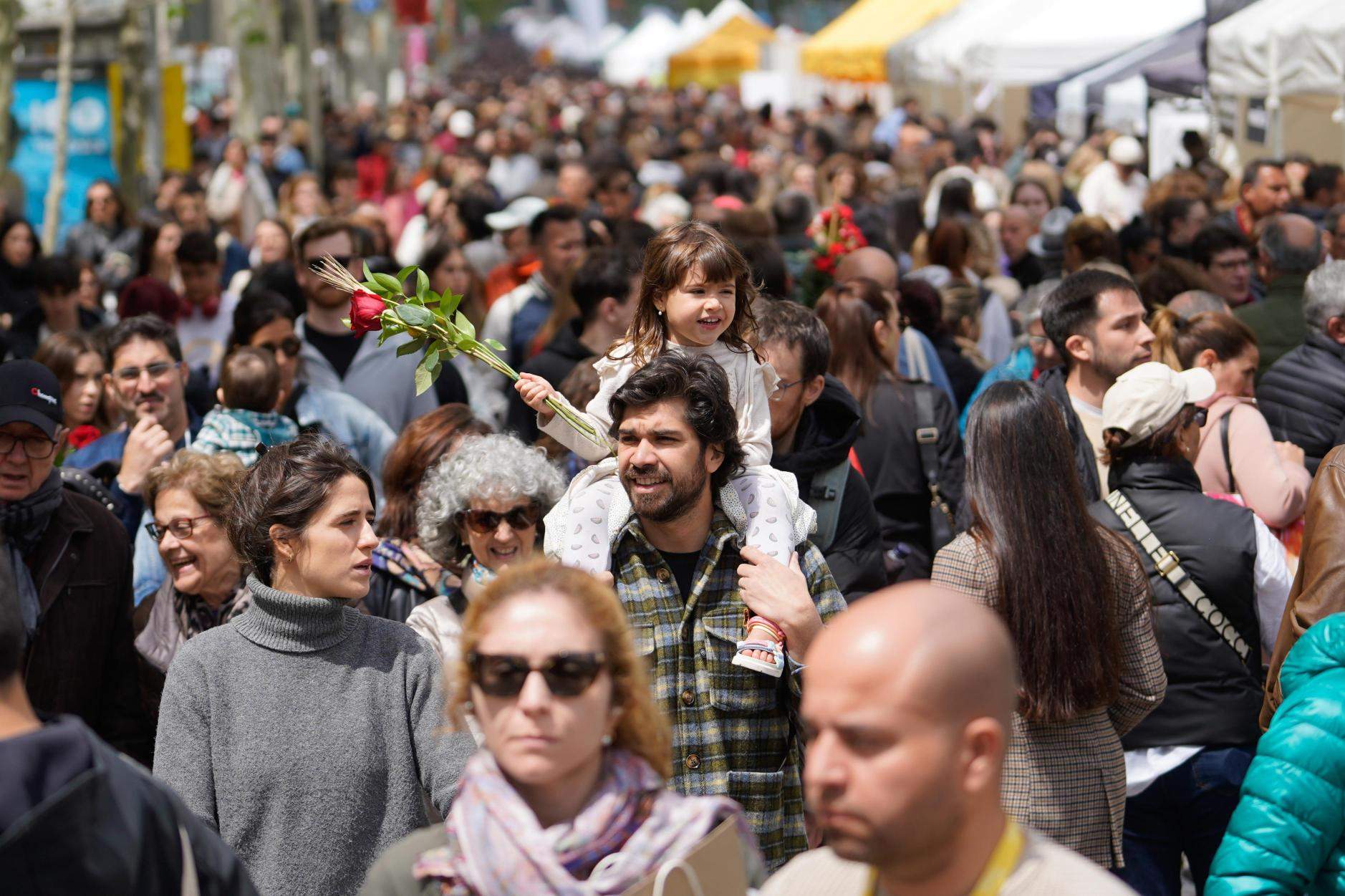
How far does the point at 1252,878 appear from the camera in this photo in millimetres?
3006

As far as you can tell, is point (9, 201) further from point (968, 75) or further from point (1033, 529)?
point (1033, 529)

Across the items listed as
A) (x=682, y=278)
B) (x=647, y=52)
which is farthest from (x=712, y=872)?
(x=647, y=52)

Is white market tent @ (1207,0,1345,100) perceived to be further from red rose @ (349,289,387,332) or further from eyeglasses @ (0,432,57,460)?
eyeglasses @ (0,432,57,460)

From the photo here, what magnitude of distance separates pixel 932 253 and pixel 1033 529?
5.78m

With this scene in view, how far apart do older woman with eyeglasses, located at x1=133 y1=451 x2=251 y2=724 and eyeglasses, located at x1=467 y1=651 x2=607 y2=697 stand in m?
2.22

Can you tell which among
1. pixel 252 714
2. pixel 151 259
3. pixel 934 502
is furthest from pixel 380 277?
pixel 151 259

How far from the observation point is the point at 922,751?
213 cm

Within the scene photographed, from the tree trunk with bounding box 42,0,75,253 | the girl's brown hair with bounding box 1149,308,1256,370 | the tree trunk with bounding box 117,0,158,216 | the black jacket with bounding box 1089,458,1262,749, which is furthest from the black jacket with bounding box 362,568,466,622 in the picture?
the tree trunk with bounding box 117,0,158,216

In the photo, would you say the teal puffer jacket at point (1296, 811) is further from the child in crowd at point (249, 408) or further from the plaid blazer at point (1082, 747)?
the child in crowd at point (249, 408)

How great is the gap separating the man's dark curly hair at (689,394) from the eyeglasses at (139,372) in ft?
9.14

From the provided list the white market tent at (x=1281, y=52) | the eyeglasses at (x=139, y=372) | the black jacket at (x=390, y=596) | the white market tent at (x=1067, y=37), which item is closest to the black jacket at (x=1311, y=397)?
the black jacket at (x=390, y=596)

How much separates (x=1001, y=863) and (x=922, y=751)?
211 mm

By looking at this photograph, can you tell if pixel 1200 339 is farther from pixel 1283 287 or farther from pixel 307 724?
pixel 307 724

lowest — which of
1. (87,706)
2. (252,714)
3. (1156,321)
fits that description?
(87,706)
